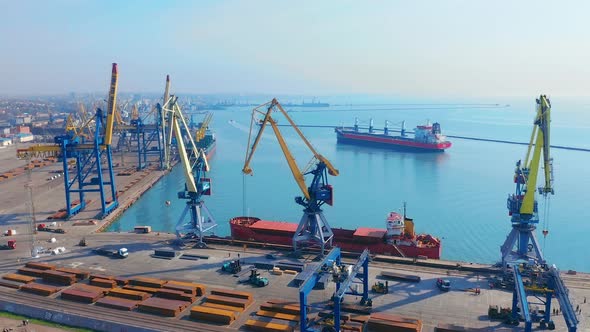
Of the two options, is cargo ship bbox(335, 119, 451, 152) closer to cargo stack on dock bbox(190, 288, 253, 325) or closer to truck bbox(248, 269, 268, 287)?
truck bbox(248, 269, 268, 287)

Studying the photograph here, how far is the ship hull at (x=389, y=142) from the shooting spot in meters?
106

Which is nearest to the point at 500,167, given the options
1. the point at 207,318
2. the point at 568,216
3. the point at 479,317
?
the point at 568,216

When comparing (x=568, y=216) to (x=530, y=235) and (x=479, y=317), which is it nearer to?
(x=530, y=235)

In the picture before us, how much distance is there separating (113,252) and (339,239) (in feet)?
59.8

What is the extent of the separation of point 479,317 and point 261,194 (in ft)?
136

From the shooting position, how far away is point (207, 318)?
24.1 meters

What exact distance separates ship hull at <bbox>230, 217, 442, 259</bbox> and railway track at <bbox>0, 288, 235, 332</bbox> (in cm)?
1506

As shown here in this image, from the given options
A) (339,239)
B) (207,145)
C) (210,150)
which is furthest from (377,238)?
(210,150)

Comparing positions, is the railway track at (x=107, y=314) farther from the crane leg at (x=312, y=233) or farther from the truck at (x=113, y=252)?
the crane leg at (x=312, y=233)

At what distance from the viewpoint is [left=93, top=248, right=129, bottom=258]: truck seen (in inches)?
1345

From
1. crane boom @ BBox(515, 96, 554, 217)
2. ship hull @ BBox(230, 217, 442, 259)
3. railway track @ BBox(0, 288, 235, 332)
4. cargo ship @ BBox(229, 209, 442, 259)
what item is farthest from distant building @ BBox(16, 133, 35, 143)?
crane boom @ BBox(515, 96, 554, 217)

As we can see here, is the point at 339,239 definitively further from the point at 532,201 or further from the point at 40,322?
the point at 40,322

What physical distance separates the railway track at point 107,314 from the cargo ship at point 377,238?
1509cm

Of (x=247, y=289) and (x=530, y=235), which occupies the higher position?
(x=530, y=235)
